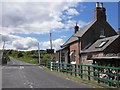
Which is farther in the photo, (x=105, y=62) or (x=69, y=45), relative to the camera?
(x=69, y=45)

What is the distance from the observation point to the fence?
16203mm

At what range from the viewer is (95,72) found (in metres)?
19.3

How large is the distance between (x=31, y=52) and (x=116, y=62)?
13460 cm

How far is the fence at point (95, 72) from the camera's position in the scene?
16203 millimetres

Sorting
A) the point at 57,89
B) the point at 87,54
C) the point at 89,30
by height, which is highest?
the point at 89,30

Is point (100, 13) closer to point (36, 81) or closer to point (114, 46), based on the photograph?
point (114, 46)

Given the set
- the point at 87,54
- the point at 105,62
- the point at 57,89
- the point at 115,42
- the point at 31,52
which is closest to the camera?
the point at 57,89

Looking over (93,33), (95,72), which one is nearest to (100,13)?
(93,33)

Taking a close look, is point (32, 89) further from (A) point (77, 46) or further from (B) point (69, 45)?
(B) point (69, 45)

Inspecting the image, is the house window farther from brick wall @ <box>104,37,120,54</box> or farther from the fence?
brick wall @ <box>104,37,120,54</box>

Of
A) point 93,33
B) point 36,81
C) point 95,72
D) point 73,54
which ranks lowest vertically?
point 36,81

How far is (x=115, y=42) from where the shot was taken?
124ft

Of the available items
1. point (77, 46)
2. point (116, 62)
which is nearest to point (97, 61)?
point (116, 62)

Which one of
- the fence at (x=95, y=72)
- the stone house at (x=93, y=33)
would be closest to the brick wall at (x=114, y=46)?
the fence at (x=95, y=72)
